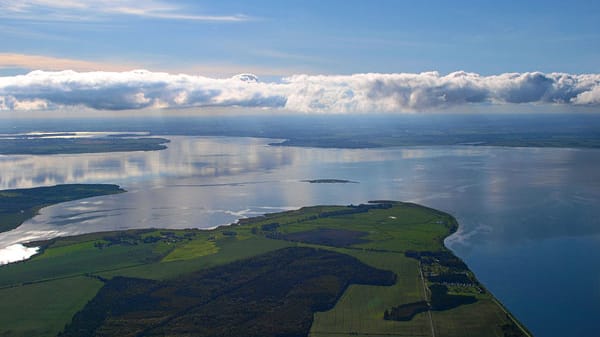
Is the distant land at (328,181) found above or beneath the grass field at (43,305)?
above

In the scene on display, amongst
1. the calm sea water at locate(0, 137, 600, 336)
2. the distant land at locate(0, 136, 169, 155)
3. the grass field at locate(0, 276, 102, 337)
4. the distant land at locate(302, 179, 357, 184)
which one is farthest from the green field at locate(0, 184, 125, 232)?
the distant land at locate(0, 136, 169, 155)

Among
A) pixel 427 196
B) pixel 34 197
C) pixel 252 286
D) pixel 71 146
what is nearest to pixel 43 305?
pixel 252 286

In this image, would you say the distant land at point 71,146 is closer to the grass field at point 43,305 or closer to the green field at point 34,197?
the green field at point 34,197

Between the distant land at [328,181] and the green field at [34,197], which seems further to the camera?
the distant land at [328,181]

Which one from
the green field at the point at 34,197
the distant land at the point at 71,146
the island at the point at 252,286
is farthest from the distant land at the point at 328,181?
the distant land at the point at 71,146

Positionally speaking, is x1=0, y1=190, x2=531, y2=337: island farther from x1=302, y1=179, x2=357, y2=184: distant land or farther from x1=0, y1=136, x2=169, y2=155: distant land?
x1=0, y1=136, x2=169, y2=155: distant land

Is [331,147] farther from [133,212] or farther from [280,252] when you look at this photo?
[280,252]

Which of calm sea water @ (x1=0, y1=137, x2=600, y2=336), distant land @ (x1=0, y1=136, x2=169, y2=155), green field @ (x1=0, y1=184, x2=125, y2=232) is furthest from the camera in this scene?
distant land @ (x1=0, y1=136, x2=169, y2=155)
